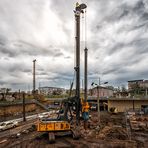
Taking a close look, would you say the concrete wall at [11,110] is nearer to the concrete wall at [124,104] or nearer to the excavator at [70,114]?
the concrete wall at [124,104]

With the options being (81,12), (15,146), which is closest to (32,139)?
(15,146)

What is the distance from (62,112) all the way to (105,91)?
7953 centimetres

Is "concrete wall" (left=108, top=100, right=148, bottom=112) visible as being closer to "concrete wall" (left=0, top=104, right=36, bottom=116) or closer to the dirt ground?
"concrete wall" (left=0, top=104, right=36, bottom=116)

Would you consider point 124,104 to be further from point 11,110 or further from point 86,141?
point 86,141

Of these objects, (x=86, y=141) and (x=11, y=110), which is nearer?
(x=86, y=141)

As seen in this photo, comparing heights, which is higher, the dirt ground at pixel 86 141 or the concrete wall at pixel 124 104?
the concrete wall at pixel 124 104

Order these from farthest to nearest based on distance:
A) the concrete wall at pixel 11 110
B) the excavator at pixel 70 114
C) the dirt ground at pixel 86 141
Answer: the concrete wall at pixel 11 110
the excavator at pixel 70 114
the dirt ground at pixel 86 141

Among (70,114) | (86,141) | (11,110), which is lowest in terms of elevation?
(86,141)

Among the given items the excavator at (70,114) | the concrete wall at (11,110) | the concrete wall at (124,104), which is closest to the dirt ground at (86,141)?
the excavator at (70,114)

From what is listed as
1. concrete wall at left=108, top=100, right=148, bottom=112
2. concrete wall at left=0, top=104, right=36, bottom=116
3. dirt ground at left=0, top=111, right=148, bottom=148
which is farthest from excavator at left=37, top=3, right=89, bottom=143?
concrete wall at left=108, top=100, right=148, bottom=112

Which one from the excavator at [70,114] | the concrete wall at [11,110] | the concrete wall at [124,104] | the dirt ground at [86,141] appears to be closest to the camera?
the dirt ground at [86,141]

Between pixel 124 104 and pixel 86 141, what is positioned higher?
pixel 124 104

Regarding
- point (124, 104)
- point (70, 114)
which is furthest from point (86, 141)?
point (124, 104)

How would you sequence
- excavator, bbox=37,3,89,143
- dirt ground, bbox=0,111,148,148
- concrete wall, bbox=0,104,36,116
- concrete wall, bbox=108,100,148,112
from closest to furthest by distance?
1. dirt ground, bbox=0,111,148,148
2. excavator, bbox=37,3,89,143
3. concrete wall, bbox=0,104,36,116
4. concrete wall, bbox=108,100,148,112
